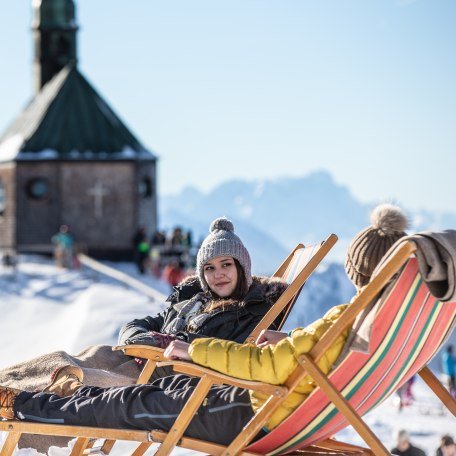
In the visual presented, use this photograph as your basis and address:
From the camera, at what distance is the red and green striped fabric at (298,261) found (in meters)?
6.47

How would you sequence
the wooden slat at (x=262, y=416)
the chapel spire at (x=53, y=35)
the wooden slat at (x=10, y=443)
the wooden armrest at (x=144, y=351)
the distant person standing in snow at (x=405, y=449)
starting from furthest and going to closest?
1. the chapel spire at (x=53, y=35)
2. the distant person standing in snow at (x=405, y=449)
3. the wooden armrest at (x=144, y=351)
4. the wooden slat at (x=10, y=443)
5. the wooden slat at (x=262, y=416)

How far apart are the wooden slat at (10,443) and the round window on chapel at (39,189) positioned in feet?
102

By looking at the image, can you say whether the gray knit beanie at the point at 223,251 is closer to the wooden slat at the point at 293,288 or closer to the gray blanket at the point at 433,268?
the wooden slat at the point at 293,288

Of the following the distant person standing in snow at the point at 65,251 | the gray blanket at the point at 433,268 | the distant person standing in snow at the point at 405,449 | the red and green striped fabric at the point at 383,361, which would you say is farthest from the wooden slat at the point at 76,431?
the distant person standing in snow at the point at 65,251

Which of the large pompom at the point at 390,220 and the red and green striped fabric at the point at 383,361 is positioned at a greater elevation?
the large pompom at the point at 390,220

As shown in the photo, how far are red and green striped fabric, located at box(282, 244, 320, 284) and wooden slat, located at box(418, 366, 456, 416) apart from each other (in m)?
1.01

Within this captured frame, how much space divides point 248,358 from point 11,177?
1270 inches

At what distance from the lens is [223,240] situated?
6.66 meters

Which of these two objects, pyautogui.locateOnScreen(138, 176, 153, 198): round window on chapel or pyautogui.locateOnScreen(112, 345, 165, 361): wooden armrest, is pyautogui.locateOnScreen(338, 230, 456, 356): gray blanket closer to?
pyautogui.locateOnScreen(112, 345, 165, 361): wooden armrest

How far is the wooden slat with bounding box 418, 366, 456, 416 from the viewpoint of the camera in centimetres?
555

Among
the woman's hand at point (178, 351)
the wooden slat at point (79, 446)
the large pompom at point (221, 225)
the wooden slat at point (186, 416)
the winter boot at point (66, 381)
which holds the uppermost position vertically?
the large pompom at point (221, 225)

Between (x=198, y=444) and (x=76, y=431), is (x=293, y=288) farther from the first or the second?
(x=76, y=431)

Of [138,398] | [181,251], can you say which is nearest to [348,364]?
[138,398]

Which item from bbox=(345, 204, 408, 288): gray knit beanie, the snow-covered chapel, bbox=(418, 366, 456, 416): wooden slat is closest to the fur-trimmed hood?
bbox=(418, 366, 456, 416): wooden slat
